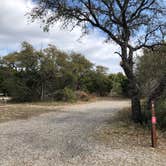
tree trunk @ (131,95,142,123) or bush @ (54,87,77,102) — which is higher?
bush @ (54,87,77,102)

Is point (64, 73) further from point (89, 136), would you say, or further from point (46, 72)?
point (89, 136)

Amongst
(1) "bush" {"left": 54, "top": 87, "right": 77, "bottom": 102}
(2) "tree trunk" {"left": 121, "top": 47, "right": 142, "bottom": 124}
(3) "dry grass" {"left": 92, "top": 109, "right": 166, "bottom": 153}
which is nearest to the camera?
(3) "dry grass" {"left": 92, "top": 109, "right": 166, "bottom": 153}

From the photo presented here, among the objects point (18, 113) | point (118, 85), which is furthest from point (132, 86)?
point (118, 85)

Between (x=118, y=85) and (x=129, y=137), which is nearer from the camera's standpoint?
(x=129, y=137)

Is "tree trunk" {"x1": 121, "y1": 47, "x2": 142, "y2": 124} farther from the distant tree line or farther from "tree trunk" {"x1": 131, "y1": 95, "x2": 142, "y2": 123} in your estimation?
the distant tree line

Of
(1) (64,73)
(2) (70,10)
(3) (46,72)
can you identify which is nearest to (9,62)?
(3) (46,72)

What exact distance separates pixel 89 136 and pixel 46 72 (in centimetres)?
1754

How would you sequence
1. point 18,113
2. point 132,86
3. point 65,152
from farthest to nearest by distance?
point 18,113 < point 132,86 < point 65,152

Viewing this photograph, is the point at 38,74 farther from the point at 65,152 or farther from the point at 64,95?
the point at 65,152

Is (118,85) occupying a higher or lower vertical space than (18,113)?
higher

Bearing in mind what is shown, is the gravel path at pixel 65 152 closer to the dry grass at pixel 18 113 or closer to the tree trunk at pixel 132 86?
the tree trunk at pixel 132 86

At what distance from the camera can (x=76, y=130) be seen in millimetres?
8898

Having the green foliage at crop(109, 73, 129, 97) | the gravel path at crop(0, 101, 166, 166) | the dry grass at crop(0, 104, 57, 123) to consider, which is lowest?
the gravel path at crop(0, 101, 166, 166)

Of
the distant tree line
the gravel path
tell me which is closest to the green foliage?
the distant tree line
